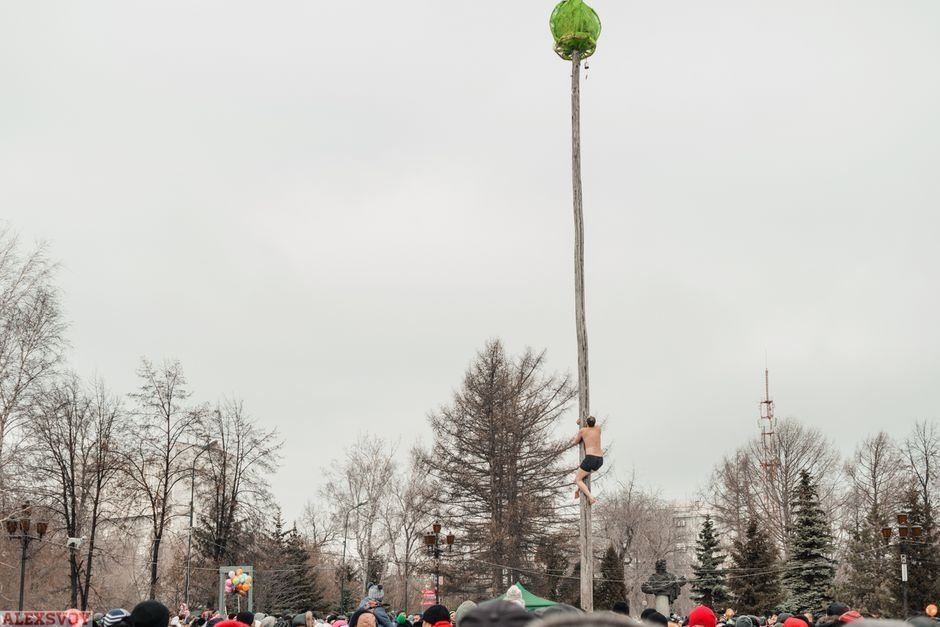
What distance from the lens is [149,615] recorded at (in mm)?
6188

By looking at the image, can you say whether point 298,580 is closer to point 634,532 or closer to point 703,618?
point 634,532

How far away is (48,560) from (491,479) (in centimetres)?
2035

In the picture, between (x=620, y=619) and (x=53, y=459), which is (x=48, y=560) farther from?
(x=620, y=619)

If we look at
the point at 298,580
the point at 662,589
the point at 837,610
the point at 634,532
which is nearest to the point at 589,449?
the point at 837,610

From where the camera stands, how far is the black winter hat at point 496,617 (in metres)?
3.54

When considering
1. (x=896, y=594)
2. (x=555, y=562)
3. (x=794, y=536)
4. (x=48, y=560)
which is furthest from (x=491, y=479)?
(x=48, y=560)

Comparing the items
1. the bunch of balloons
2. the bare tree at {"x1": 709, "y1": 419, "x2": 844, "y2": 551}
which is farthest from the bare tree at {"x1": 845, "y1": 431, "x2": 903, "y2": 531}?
the bunch of balloons

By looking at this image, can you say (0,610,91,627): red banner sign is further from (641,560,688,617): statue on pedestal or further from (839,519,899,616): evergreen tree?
(839,519,899,616): evergreen tree

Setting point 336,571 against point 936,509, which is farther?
point 336,571

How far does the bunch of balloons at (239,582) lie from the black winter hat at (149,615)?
26.5 m

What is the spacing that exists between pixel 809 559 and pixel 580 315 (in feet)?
94.4

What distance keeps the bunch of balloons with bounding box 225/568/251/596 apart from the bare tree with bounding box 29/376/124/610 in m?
11.7

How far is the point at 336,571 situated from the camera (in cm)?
6397

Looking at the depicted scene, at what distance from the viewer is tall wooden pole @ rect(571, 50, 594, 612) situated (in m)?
15.3
